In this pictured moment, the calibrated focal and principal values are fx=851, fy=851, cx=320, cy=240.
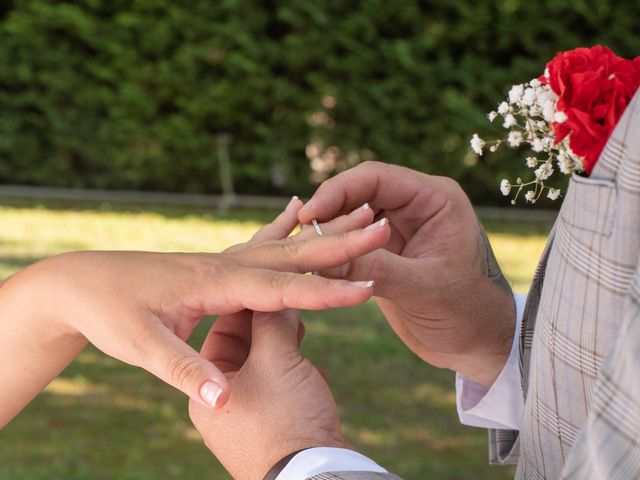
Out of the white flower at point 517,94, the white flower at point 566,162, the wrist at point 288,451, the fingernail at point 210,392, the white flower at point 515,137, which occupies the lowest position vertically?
the wrist at point 288,451

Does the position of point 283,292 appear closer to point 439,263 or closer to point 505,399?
point 439,263

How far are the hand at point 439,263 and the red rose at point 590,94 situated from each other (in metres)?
0.39

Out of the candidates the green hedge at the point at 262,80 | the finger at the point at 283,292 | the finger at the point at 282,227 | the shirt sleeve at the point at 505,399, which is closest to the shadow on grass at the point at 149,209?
the green hedge at the point at 262,80

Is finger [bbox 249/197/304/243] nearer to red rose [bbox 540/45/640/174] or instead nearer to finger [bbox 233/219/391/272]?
finger [bbox 233/219/391/272]

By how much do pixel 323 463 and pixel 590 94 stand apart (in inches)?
26.4

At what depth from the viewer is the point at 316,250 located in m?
1.39

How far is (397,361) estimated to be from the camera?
5137 mm

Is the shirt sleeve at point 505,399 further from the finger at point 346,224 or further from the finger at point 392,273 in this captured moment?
the finger at point 346,224

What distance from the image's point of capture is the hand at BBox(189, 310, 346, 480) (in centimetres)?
125

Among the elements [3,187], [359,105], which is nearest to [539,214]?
[359,105]

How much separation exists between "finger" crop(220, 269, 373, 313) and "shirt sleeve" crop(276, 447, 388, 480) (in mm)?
211

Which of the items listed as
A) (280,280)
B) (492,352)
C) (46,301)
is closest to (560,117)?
(280,280)

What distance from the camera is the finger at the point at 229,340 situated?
147cm

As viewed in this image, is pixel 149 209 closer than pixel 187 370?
No
